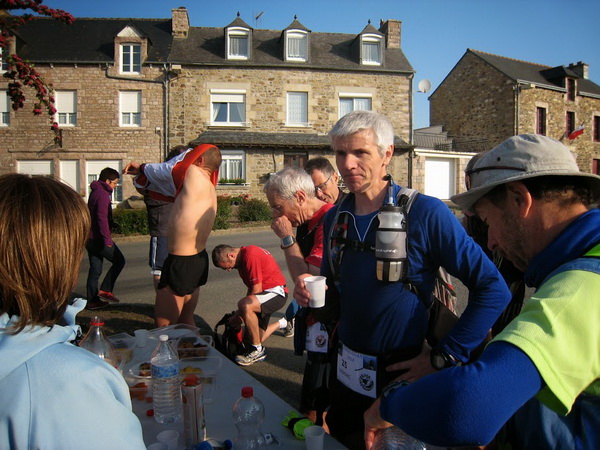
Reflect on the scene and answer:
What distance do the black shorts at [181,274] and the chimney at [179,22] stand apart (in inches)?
946

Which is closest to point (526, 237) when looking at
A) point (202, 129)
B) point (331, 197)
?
point (331, 197)

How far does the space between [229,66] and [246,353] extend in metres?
21.3

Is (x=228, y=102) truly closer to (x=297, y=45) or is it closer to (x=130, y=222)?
(x=297, y=45)

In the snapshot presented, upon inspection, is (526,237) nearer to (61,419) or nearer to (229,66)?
(61,419)

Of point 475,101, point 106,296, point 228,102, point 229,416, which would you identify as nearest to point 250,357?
point 229,416

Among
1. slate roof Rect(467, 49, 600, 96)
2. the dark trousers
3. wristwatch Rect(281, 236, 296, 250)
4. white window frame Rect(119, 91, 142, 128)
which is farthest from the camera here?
slate roof Rect(467, 49, 600, 96)

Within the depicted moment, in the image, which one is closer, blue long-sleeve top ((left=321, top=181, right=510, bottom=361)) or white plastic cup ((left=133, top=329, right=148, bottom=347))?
blue long-sleeve top ((left=321, top=181, right=510, bottom=361))

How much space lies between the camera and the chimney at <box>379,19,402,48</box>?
2544cm

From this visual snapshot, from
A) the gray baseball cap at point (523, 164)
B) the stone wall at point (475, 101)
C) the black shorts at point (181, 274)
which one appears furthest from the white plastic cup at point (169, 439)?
the stone wall at point (475, 101)

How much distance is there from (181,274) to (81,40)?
25.3 meters

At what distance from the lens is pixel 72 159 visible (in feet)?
74.6

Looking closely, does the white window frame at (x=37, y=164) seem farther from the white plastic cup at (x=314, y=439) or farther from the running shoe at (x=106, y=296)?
the white plastic cup at (x=314, y=439)

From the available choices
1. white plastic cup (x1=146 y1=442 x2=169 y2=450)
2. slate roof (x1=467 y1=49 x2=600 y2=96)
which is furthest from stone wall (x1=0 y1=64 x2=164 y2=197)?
white plastic cup (x1=146 y1=442 x2=169 y2=450)

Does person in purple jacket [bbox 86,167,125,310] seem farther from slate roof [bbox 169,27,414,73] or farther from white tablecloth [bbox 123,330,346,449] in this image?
slate roof [bbox 169,27,414,73]
